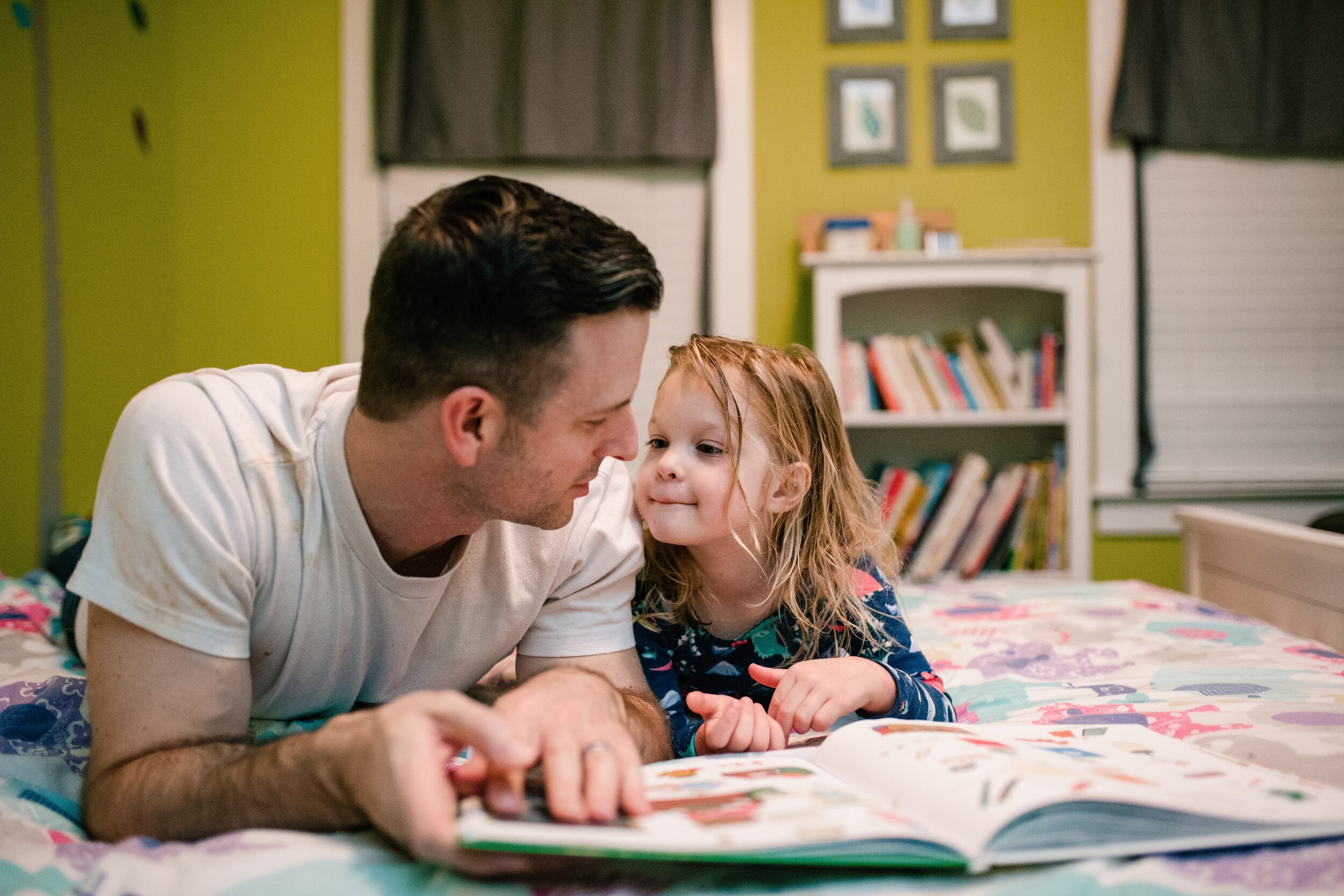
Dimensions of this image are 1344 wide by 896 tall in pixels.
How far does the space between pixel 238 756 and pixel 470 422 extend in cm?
34

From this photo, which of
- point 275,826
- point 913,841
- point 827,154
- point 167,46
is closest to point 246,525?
point 275,826

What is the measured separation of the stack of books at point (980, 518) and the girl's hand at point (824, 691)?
169 centimetres

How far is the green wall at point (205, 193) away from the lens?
2.42 m

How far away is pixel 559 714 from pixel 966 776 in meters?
0.29

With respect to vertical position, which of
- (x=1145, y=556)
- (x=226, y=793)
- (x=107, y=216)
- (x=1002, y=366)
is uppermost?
(x=107, y=216)

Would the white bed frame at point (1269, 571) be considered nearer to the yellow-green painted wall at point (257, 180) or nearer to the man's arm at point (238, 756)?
the man's arm at point (238, 756)

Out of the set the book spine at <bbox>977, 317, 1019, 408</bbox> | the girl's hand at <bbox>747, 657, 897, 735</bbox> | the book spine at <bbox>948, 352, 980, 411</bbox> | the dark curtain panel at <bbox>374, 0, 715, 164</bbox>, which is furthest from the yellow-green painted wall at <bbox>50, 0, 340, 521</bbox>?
the girl's hand at <bbox>747, 657, 897, 735</bbox>

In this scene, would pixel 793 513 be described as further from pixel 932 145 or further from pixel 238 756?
pixel 932 145

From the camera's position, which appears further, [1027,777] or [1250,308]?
[1250,308]

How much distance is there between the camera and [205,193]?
2941mm

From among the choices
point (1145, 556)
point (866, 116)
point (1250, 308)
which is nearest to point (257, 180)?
point (866, 116)

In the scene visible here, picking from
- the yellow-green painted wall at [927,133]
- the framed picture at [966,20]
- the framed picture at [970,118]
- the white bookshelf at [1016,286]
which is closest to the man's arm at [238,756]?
the white bookshelf at [1016,286]

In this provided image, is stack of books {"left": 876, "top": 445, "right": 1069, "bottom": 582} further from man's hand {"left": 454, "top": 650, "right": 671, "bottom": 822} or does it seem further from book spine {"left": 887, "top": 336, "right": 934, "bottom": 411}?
man's hand {"left": 454, "top": 650, "right": 671, "bottom": 822}

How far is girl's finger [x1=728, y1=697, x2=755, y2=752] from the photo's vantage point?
36.1 inches
